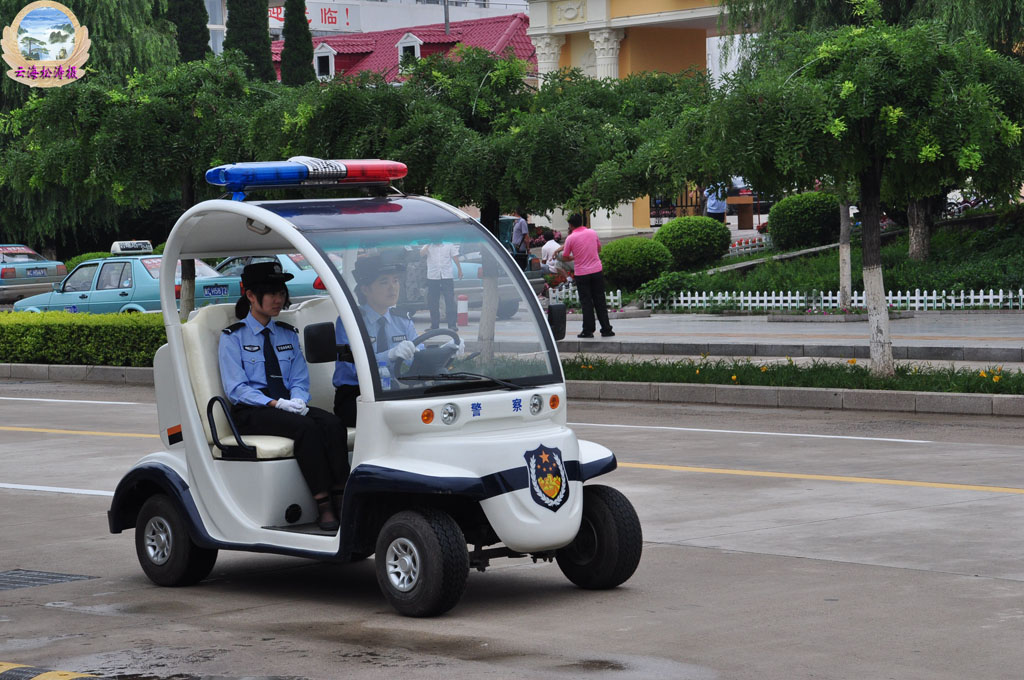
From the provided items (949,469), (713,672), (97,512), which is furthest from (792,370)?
(713,672)

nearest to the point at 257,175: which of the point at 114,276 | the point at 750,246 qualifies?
the point at 114,276

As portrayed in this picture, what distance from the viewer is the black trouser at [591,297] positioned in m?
22.6

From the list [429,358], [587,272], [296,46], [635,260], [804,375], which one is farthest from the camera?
[296,46]

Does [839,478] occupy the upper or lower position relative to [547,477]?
lower

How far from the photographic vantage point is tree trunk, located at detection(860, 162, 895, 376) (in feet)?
52.3

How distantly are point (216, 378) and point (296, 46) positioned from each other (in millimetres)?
47494

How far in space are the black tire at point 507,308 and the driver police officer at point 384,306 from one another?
0.49 m

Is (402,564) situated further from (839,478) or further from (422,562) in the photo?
(839,478)

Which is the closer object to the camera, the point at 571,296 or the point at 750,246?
the point at 571,296

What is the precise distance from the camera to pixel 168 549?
7840 millimetres

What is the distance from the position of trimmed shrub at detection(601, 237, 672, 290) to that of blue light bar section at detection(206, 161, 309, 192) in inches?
920

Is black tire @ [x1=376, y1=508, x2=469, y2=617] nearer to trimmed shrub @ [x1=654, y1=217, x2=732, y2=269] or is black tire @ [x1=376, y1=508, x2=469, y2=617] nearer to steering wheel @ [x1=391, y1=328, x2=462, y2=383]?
steering wheel @ [x1=391, y1=328, x2=462, y2=383]

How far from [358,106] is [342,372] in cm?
1112

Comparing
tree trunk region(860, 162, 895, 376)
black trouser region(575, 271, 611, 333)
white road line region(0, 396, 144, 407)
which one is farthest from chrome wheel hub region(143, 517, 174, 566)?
black trouser region(575, 271, 611, 333)
